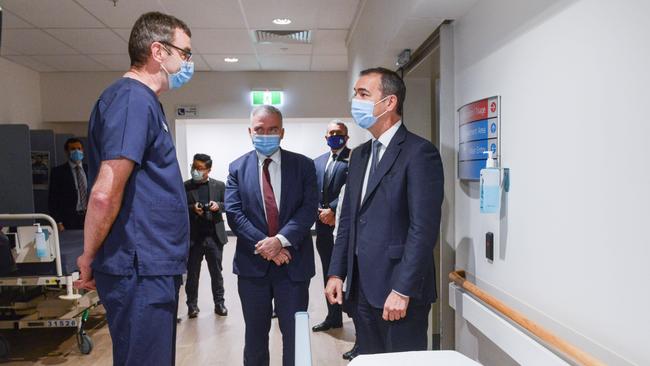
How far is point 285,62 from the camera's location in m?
6.00

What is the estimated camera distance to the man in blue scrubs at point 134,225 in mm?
1324

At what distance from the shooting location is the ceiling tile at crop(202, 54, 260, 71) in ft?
18.5

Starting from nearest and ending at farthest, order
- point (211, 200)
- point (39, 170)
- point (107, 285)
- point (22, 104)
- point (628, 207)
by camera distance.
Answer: point (628, 207) → point (107, 285) → point (211, 200) → point (39, 170) → point (22, 104)

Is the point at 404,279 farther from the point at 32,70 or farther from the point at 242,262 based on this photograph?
the point at 32,70

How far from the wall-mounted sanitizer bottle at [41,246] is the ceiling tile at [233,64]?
3354 millimetres

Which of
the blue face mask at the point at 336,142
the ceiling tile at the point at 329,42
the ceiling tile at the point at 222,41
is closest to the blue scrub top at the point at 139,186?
the blue face mask at the point at 336,142

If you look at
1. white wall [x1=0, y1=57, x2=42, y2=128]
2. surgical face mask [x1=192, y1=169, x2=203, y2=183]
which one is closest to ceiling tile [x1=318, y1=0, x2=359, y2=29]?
surgical face mask [x1=192, y1=169, x2=203, y2=183]

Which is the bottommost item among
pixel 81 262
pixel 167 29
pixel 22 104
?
pixel 81 262

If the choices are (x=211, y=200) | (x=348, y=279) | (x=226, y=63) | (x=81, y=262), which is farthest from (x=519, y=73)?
(x=226, y=63)

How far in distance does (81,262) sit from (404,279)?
1.08m

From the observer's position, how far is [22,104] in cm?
588

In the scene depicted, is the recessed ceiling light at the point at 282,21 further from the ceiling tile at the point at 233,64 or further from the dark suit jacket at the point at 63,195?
the dark suit jacket at the point at 63,195

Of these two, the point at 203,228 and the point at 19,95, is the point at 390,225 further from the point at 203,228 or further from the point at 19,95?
the point at 19,95

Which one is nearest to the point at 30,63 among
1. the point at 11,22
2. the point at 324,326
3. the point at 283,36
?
the point at 11,22
